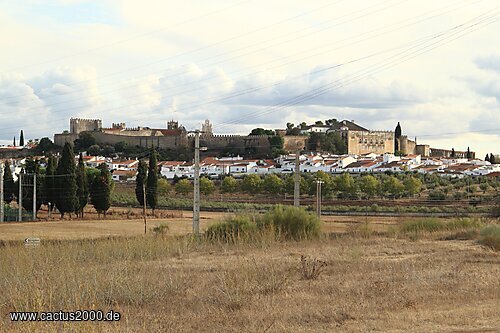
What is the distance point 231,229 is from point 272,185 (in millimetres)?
50032

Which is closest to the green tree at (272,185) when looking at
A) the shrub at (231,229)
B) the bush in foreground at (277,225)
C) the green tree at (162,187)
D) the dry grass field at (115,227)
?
the green tree at (162,187)

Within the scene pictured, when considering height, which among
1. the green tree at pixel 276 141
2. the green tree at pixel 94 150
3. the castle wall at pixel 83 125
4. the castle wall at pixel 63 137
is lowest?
the green tree at pixel 94 150

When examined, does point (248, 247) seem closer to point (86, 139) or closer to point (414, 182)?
point (414, 182)

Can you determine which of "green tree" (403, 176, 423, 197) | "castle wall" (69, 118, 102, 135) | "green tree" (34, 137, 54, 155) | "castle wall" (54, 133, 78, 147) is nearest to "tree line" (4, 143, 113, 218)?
"green tree" (403, 176, 423, 197)

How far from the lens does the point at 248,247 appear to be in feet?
60.6

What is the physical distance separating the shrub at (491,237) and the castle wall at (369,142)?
11309 centimetres

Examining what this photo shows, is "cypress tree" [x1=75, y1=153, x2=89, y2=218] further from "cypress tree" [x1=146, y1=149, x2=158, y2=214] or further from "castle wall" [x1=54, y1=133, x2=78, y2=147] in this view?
"castle wall" [x1=54, y1=133, x2=78, y2=147]

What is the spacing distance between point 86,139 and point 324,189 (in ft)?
252

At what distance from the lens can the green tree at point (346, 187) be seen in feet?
223

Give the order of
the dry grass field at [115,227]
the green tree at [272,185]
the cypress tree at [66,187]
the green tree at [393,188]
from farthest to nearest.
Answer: the green tree at [272,185] < the green tree at [393,188] < the cypress tree at [66,187] < the dry grass field at [115,227]

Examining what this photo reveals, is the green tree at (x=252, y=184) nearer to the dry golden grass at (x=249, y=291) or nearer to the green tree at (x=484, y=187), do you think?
the green tree at (x=484, y=187)

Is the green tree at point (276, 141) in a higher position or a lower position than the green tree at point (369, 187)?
higher

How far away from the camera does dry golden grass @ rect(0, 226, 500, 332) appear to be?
877 centimetres

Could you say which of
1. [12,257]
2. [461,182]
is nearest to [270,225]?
[12,257]
